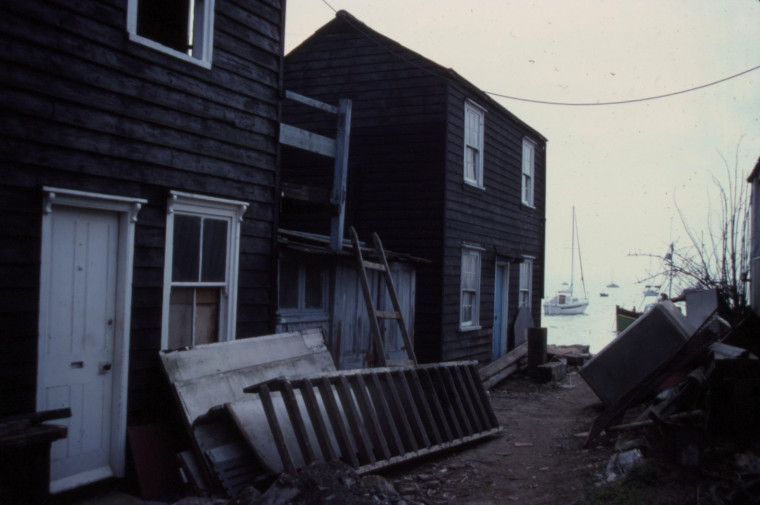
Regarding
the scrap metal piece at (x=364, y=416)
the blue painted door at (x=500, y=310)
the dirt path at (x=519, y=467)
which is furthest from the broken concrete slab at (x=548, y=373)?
the scrap metal piece at (x=364, y=416)

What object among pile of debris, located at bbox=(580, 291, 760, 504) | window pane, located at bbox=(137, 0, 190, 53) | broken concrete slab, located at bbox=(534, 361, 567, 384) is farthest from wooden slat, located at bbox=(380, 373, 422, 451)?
broken concrete slab, located at bbox=(534, 361, 567, 384)

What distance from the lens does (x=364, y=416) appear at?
7027 millimetres

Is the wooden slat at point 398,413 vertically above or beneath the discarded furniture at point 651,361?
beneath

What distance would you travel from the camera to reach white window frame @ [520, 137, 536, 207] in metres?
18.6

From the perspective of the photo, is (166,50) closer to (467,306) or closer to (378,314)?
(378,314)

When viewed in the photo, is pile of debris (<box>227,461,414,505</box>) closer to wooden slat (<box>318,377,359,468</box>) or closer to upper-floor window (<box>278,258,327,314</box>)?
wooden slat (<box>318,377,359,468</box>)

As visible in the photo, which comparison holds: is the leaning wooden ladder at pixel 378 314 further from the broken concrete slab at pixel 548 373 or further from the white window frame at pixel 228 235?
the broken concrete slab at pixel 548 373

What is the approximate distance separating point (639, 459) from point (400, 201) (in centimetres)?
838

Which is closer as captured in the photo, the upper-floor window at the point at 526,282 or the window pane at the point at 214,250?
the window pane at the point at 214,250

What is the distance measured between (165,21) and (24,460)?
6.35 meters

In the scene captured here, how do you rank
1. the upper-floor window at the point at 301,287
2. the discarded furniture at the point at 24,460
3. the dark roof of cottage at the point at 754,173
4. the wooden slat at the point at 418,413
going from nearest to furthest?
the discarded furniture at the point at 24,460 → the wooden slat at the point at 418,413 → the upper-floor window at the point at 301,287 → the dark roof of cottage at the point at 754,173

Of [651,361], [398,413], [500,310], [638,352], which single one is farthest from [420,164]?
[398,413]

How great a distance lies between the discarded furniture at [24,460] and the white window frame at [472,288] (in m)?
10.9

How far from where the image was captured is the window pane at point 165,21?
846 cm
